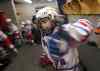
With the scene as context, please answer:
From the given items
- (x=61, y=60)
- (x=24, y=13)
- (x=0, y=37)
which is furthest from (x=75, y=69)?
(x=24, y=13)

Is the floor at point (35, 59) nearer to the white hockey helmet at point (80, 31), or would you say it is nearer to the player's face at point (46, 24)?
the player's face at point (46, 24)

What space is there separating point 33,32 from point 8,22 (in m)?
0.38

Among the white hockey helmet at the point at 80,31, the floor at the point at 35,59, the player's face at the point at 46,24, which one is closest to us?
the white hockey helmet at the point at 80,31

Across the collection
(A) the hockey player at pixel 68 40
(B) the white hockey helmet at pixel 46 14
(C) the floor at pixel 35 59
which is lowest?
(C) the floor at pixel 35 59

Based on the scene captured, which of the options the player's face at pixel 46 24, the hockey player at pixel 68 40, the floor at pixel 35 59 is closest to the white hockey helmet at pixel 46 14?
the player's face at pixel 46 24

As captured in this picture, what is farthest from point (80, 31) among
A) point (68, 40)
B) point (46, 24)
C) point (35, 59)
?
point (35, 59)

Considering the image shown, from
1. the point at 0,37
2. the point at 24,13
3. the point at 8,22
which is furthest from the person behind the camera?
the point at 24,13

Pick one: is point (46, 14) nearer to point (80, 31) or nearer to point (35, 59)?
point (80, 31)

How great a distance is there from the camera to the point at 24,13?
2.81 meters

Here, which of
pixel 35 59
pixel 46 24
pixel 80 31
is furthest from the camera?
pixel 35 59

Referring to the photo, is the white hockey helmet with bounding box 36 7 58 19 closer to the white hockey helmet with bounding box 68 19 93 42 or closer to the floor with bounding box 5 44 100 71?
the white hockey helmet with bounding box 68 19 93 42

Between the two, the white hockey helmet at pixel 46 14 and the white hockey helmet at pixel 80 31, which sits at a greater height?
the white hockey helmet at pixel 46 14

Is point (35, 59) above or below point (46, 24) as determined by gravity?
below

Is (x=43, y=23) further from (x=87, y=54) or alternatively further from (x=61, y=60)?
(x=87, y=54)
